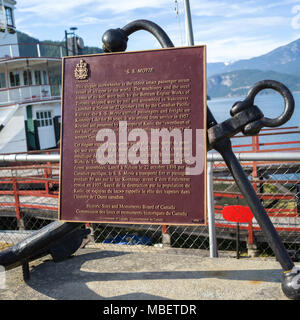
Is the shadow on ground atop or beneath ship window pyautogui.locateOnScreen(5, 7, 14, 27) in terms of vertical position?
beneath

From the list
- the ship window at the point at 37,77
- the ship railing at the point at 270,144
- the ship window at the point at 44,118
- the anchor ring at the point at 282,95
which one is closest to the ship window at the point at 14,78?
the ship window at the point at 37,77

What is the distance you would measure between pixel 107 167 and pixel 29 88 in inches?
700

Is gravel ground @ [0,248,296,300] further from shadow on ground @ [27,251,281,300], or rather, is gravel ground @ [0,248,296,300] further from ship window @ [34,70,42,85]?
ship window @ [34,70,42,85]

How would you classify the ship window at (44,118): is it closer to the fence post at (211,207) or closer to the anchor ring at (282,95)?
the fence post at (211,207)

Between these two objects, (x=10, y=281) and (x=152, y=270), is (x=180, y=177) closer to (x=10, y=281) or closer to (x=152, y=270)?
(x=152, y=270)

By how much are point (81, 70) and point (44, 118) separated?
56.7 ft

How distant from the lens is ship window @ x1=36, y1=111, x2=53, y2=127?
19094mm

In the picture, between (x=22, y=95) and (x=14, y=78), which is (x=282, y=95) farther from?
(x=14, y=78)

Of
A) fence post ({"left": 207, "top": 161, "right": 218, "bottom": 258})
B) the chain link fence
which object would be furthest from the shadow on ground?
the chain link fence

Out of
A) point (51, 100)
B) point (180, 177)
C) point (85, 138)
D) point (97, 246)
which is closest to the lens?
point (180, 177)

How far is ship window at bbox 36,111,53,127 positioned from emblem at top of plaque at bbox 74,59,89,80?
16.8m

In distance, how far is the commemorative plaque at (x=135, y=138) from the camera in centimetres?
284

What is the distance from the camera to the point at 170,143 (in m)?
2.87
